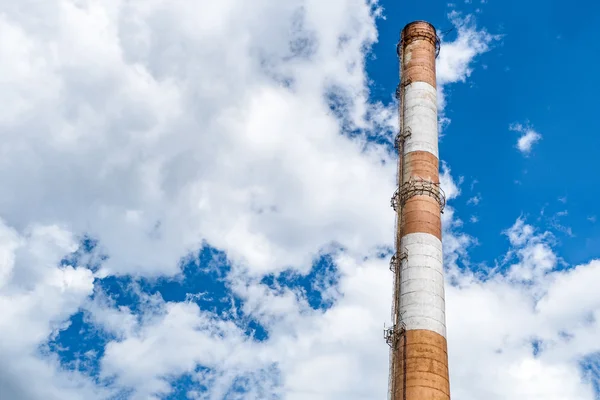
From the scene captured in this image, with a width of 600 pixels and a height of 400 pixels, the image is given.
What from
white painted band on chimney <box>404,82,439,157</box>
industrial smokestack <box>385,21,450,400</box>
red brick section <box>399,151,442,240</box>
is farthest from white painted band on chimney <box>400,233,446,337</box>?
white painted band on chimney <box>404,82,439,157</box>

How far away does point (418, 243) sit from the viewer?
117ft

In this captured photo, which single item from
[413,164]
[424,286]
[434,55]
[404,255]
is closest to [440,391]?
[424,286]

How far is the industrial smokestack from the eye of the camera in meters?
32.0

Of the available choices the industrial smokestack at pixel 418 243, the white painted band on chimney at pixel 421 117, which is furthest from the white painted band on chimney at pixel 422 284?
the white painted band on chimney at pixel 421 117

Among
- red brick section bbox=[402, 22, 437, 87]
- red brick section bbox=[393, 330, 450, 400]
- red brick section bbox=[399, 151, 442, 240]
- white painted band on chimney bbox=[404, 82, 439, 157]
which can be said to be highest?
A: red brick section bbox=[402, 22, 437, 87]

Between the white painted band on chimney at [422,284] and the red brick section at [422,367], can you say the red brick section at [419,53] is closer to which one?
the white painted band on chimney at [422,284]

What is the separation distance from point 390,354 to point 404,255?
5834 millimetres

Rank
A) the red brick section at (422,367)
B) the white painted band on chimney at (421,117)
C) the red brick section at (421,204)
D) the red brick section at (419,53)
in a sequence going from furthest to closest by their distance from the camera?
the red brick section at (419,53) → the white painted band on chimney at (421,117) → the red brick section at (421,204) → the red brick section at (422,367)

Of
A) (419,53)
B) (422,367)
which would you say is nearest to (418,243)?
(422,367)

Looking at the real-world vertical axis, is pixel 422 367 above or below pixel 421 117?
below

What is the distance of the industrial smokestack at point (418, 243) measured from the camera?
3203 cm

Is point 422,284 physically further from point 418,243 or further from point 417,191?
point 417,191

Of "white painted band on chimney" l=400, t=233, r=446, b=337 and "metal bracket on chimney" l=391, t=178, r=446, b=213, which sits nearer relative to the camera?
"white painted band on chimney" l=400, t=233, r=446, b=337

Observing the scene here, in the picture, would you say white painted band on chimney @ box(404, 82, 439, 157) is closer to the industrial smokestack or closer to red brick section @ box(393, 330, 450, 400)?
the industrial smokestack
